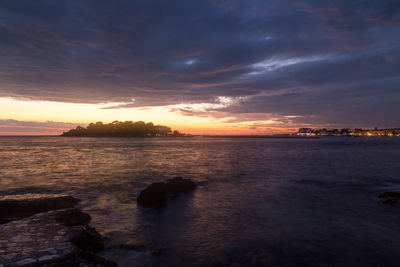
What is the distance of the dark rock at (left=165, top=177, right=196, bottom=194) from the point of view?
16.8 metres

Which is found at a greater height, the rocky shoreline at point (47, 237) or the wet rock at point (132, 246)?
the rocky shoreline at point (47, 237)

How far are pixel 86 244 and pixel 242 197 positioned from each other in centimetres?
1128

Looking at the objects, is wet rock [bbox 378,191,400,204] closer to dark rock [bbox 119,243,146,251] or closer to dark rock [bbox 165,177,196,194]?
dark rock [bbox 165,177,196,194]

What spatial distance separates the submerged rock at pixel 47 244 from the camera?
529 centimetres

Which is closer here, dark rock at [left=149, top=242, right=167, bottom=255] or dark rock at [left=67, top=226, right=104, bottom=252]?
dark rock at [left=67, top=226, right=104, bottom=252]

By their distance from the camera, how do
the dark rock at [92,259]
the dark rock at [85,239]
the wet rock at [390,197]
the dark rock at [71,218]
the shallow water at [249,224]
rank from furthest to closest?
the wet rock at [390,197]
the dark rock at [71,218]
the shallow water at [249,224]
the dark rock at [85,239]
the dark rock at [92,259]

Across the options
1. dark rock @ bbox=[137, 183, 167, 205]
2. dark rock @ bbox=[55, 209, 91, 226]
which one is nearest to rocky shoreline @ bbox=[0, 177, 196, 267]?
dark rock @ bbox=[55, 209, 91, 226]

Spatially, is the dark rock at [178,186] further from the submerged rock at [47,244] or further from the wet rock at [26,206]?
the submerged rock at [47,244]

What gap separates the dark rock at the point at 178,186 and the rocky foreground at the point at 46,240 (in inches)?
280

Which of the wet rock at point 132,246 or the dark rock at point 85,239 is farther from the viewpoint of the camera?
the wet rock at point 132,246

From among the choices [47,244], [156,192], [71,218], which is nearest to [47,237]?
[47,244]

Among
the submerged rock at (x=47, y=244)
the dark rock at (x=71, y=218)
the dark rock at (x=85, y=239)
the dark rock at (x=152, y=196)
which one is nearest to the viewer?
the submerged rock at (x=47, y=244)

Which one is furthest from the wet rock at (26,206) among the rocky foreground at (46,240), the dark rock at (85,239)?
the dark rock at (85,239)

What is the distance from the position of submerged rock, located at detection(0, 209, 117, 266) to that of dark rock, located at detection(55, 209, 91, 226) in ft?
0.38
